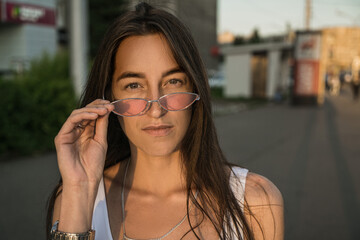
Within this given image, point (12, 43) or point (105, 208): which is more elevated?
point (12, 43)

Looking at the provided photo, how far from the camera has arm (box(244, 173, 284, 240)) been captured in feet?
5.54

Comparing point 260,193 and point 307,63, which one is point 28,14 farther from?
point 260,193

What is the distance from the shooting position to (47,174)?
6094 millimetres

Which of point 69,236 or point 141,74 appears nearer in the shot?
point 69,236

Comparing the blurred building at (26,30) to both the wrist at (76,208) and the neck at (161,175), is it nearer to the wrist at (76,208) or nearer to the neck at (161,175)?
the neck at (161,175)

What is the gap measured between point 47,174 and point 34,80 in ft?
8.98

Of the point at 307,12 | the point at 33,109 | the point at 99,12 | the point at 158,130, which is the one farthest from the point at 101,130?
the point at 307,12

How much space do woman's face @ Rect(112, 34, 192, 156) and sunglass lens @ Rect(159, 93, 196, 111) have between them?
0.12ft

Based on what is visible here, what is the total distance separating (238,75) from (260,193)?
74.5 feet

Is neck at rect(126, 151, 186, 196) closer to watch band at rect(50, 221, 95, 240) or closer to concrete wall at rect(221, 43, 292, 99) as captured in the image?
watch band at rect(50, 221, 95, 240)

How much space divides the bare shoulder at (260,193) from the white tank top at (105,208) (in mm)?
30

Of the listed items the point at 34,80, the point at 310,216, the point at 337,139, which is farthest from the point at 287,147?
the point at 34,80

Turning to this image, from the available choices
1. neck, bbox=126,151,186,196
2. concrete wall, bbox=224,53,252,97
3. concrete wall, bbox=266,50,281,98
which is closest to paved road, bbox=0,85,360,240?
neck, bbox=126,151,186,196

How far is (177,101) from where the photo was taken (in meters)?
1.82
